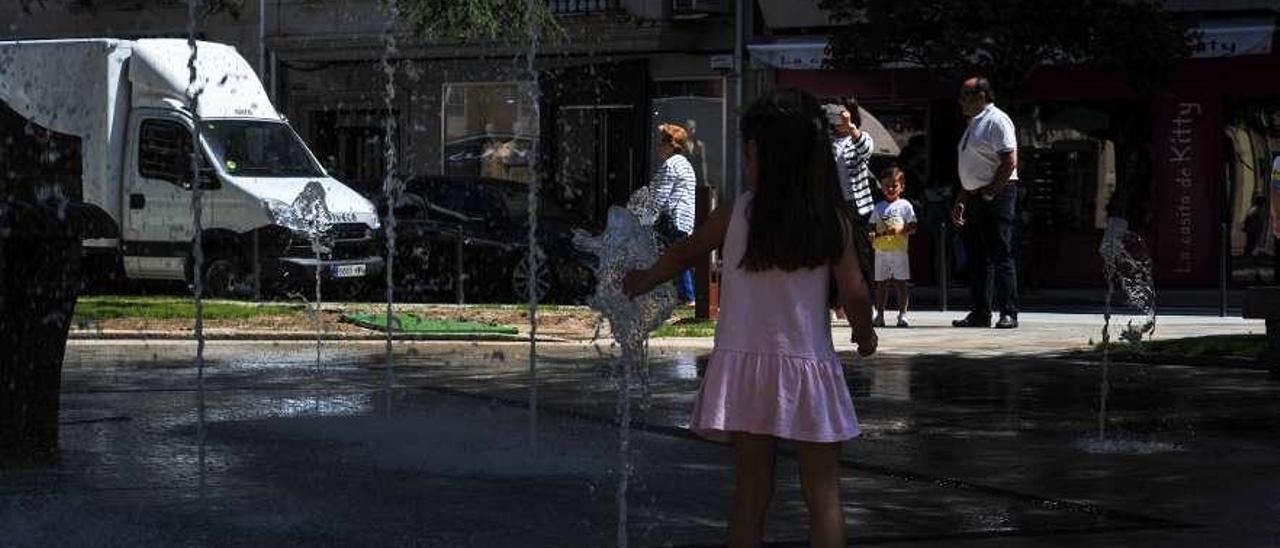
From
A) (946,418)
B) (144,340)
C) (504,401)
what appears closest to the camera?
(946,418)

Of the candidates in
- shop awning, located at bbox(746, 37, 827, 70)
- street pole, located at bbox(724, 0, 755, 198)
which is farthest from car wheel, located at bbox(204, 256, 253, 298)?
street pole, located at bbox(724, 0, 755, 198)

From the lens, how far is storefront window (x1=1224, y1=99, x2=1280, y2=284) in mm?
29484

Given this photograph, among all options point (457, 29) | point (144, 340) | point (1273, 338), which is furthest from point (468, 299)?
point (1273, 338)

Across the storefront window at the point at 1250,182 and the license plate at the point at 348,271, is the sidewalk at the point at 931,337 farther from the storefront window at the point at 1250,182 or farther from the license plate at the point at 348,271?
the storefront window at the point at 1250,182

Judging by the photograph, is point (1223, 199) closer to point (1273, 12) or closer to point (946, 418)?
point (1273, 12)

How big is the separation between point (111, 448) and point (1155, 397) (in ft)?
18.6

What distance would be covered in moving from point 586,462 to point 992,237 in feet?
27.6

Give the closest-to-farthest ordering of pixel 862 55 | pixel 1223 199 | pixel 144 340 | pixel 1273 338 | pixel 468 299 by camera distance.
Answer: pixel 1273 338 → pixel 144 340 → pixel 468 299 → pixel 862 55 → pixel 1223 199

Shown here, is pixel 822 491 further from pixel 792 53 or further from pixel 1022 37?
pixel 792 53

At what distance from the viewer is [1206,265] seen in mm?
29844

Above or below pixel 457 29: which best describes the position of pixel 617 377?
below

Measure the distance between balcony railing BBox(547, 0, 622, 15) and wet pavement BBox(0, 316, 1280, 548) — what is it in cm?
2139

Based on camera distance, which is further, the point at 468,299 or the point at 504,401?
the point at 468,299

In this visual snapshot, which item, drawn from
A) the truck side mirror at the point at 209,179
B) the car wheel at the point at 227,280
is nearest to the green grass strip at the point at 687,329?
the car wheel at the point at 227,280
